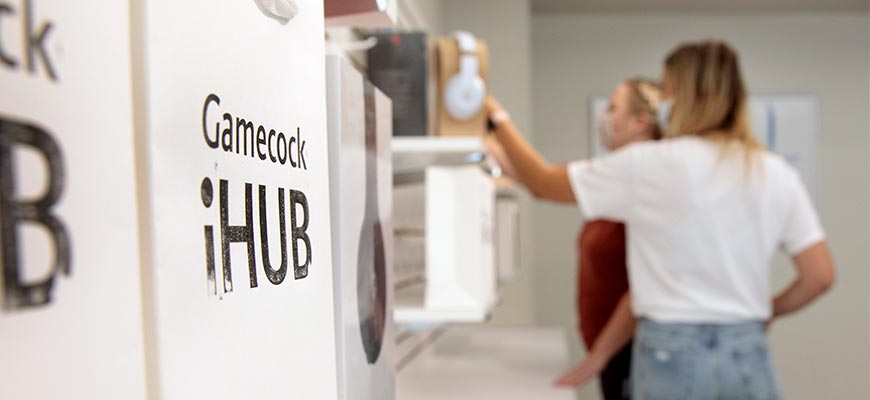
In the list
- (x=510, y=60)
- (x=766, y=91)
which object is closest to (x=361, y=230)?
(x=510, y=60)

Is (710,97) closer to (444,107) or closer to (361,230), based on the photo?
(444,107)

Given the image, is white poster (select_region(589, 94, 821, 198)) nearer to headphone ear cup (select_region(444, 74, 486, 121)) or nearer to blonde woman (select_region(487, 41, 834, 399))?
blonde woman (select_region(487, 41, 834, 399))

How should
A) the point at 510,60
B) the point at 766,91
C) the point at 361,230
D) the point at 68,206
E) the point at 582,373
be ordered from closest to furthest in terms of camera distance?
1. the point at 68,206
2. the point at 361,230
3. the point at 582,373
4. the point at 510,60
5. the point at 766,91

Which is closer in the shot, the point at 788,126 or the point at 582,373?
the point at 582,373

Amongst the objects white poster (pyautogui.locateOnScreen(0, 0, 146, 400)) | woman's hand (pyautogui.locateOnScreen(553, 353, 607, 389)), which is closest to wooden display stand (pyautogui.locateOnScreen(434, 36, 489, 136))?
woman's hand (pyautogui.locateOnScreen(553, 353, 607, 389))

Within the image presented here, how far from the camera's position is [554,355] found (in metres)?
2.36

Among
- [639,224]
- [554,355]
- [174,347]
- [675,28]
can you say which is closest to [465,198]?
[639,224]

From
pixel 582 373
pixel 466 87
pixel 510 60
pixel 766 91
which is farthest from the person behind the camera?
pixel 766 91

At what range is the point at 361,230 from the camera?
0.67 meters

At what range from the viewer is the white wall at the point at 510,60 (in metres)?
3.64

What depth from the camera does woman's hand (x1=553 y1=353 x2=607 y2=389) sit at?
1930mm

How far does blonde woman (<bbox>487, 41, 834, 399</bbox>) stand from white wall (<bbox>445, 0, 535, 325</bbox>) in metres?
1.74

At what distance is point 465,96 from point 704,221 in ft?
2.13

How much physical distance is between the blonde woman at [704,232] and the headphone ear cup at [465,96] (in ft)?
1.67
